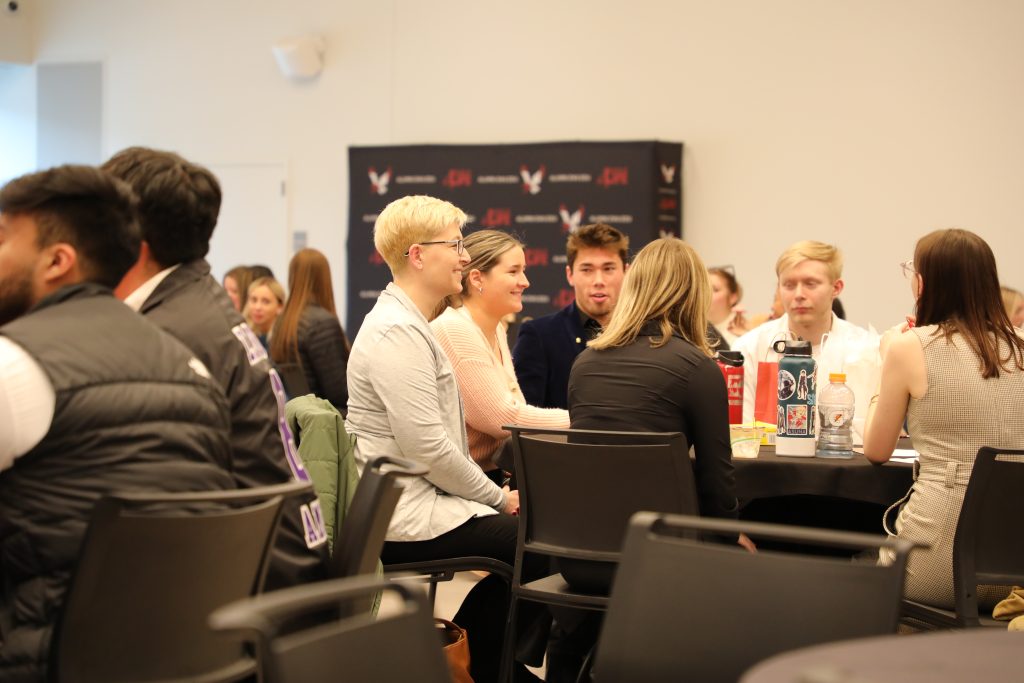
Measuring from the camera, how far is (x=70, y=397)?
1741 millimetres

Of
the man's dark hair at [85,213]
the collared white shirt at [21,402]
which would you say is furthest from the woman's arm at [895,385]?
the collared white shirt at [21,402]

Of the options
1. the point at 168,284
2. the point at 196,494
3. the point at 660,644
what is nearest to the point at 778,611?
the point at 660,644

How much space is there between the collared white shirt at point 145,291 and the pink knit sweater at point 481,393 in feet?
4.66

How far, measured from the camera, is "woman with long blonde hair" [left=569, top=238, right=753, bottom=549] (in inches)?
116

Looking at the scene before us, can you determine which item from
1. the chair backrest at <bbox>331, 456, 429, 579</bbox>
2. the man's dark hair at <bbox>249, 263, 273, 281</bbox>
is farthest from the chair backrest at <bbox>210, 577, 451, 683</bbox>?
the man's dark hair at <bbox>249, 263, 273, 281</bbox>

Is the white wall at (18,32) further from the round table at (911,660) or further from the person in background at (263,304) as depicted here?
the round table at (911,660)

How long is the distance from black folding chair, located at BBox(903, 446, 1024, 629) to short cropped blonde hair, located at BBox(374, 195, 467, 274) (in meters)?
1.52

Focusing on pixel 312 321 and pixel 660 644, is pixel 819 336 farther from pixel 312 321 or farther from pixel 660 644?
pixel 660 644

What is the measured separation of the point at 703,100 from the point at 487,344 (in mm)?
4750

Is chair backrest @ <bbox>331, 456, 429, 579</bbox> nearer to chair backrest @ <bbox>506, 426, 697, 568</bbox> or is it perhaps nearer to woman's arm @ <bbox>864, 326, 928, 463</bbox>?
chair backrest @ <bbox>506, 426, 697, 568</bbox>

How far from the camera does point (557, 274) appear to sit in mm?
8125

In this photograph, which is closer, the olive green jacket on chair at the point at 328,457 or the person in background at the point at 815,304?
the olive green jacket on chair at the point at 328,457

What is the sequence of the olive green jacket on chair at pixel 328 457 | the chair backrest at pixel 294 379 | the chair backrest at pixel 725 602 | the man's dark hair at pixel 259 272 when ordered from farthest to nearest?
the man's dark hair at pixel 259 272 < the chair backrest at pixel 294 379 < the olive green jacket on chair at pixel 328 457 < the chair backrest at pixel 725 602

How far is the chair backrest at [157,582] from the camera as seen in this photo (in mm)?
1693
